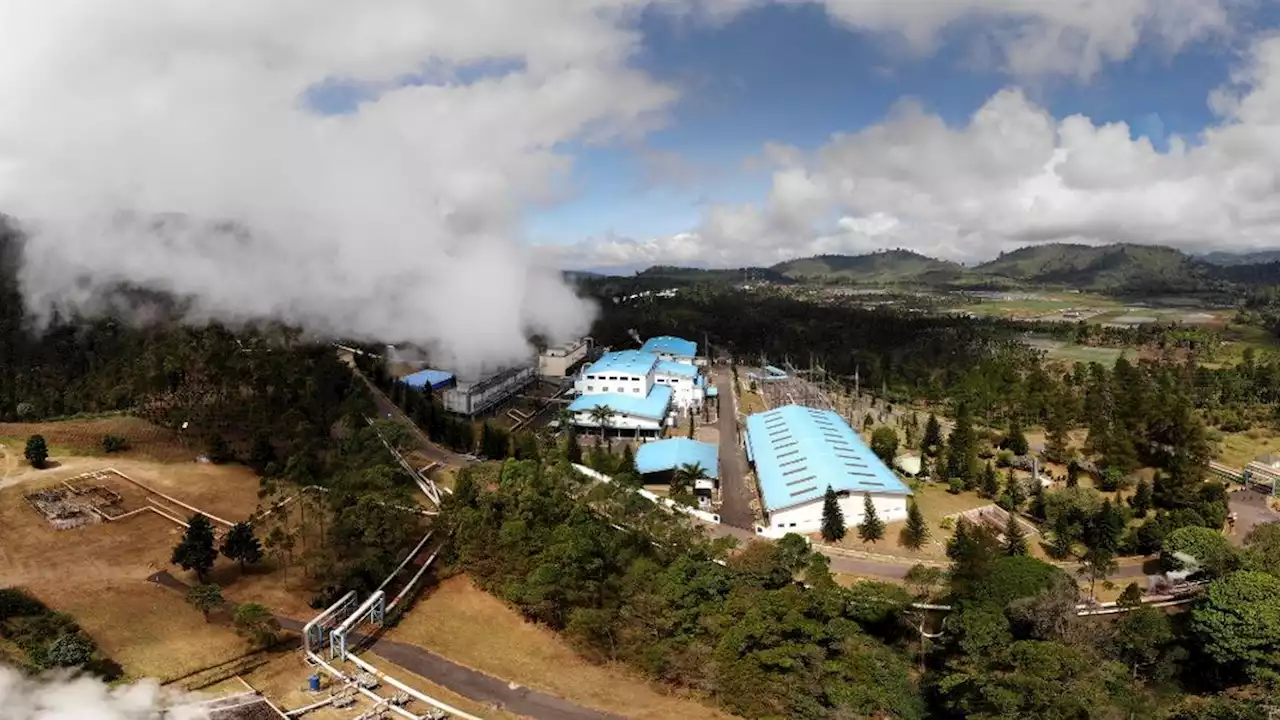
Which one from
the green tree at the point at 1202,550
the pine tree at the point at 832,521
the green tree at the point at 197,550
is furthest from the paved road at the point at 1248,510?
the green tree at the point at 197,550

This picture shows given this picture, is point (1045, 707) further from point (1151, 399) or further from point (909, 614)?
point (1151, 399)

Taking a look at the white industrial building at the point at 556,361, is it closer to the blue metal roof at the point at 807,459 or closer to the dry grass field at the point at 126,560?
the blue metal roof at the point at 807,459

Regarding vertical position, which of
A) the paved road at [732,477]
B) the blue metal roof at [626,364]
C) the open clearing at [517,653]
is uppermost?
the blue metal roof at [626,364]

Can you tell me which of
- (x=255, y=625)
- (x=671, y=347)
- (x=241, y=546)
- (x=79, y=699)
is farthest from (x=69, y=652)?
(x=671, y=347)

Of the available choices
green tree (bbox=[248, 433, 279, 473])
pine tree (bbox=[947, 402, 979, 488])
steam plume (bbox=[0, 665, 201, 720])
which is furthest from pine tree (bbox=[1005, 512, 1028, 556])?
green tree (bbox=[248, 433, 279, 473])

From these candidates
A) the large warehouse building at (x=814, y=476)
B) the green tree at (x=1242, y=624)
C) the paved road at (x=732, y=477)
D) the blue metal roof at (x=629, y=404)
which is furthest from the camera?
the blue metal roof at (x=629, y=404)

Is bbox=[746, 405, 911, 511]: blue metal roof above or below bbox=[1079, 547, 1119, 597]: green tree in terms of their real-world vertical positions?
above

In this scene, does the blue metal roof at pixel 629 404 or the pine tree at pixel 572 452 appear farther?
the blue metal roof at pixel 629 404

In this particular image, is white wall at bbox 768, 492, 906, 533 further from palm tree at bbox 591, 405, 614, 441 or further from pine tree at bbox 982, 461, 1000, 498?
palm tree at bbox 591, 405, 614, 441
